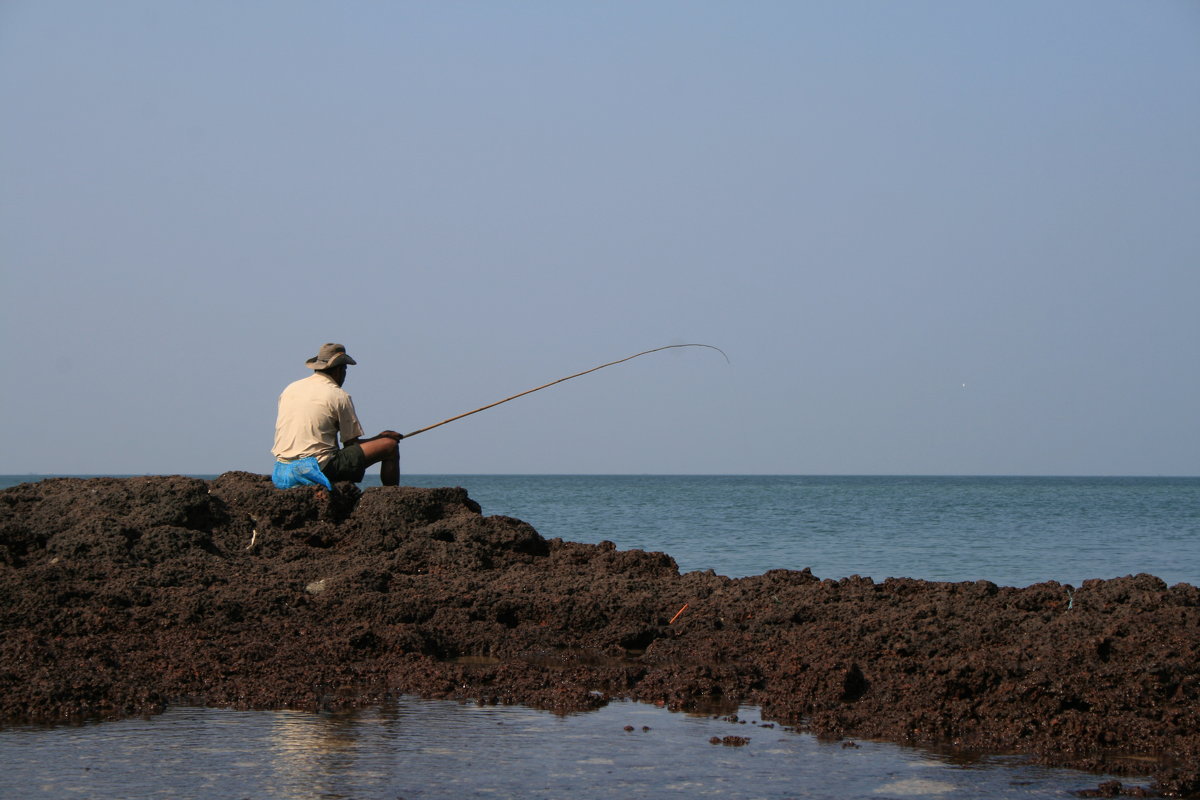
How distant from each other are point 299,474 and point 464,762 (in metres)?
4.91

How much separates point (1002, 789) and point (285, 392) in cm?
633

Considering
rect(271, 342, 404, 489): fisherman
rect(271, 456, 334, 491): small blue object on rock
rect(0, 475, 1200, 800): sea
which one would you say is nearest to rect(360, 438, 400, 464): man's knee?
rect(271, 342, 404, 489): fisherman

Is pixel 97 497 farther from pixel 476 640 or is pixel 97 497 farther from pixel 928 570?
pixel 928 570

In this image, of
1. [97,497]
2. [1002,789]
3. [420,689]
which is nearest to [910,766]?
[1002,789]

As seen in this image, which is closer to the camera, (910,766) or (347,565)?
(910,766)

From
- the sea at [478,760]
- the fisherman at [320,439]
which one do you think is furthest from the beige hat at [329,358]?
the sea at [478,760]

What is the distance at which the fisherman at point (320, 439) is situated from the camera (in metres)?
8.38

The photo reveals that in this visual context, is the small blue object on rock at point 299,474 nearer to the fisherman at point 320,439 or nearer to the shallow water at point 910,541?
the fisherman at point 320,439

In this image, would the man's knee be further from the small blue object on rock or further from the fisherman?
the small blue object on rock

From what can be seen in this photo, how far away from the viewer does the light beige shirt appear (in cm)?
836

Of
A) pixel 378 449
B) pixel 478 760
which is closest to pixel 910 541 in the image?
pixel 378 449

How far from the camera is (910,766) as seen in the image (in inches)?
157

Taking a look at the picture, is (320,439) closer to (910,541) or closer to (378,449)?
(378,449)

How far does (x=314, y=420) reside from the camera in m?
8.35
